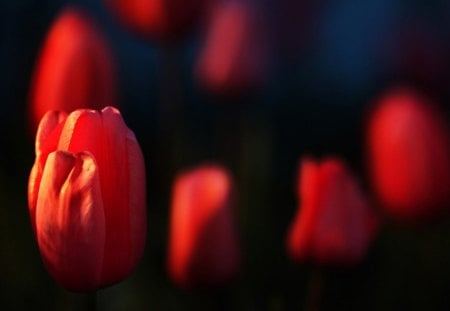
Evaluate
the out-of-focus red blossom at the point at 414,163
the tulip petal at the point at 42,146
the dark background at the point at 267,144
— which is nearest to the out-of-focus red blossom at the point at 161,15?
the dark background at the point at 267,144

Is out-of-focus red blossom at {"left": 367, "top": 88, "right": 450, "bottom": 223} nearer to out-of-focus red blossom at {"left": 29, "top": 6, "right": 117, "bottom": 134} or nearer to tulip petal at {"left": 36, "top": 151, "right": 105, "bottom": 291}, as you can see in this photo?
out-of-focus red blossom at {"left": 29, "top": 6, "right": 117, "bottom": 134}

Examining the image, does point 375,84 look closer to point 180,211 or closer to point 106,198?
point 180,211

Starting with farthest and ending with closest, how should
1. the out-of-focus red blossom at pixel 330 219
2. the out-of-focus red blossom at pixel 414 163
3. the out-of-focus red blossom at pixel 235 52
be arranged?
the out-of-focus red blossom at pixel 235 52 → the out-of-focus red blossom at pixel 414 163 → the out-of-focus red blossom at pixel 330 219

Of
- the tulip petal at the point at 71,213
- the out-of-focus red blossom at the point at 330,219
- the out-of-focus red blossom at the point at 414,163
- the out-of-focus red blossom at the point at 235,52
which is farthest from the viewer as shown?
the out-of-focus red blossom at the point at 235,52

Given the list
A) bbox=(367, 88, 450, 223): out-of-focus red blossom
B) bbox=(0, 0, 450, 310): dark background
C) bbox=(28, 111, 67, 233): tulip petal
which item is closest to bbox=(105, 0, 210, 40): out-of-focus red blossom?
bbox=(0, 0, 450, 310): dark background

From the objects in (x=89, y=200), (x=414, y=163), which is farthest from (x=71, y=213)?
(x=414, y=163)

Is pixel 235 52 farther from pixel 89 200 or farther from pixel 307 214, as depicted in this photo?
pixel 89 200

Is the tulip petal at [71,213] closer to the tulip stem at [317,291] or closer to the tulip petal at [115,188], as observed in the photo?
the tulip petal at [115,188]
